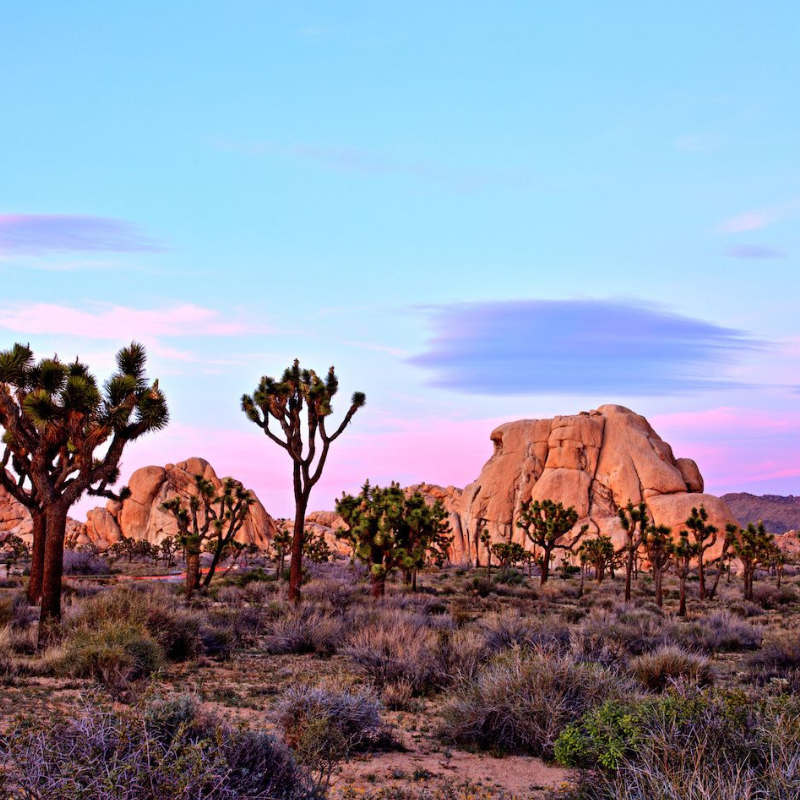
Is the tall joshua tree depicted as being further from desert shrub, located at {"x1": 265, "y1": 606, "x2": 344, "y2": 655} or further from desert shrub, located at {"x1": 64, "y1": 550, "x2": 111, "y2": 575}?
desert shrub, located at {"x1": 64, "y1": 550, "x2": 111, "y2": 575}

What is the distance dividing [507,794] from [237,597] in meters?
22.8

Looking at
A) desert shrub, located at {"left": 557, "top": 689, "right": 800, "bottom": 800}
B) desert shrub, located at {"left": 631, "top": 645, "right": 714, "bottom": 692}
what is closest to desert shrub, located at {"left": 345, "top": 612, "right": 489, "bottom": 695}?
desert shrub, located at {"left": 631, "top": 645, "right": 714, "bottom": 692}

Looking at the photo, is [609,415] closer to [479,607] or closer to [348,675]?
[479,607]

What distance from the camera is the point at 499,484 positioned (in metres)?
91.1

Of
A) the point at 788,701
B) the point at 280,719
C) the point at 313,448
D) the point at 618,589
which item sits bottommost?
the point at 618,589

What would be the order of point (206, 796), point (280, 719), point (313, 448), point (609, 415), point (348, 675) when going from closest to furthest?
1. point (206, 796)
2. point (280, 719)
3. point (348, 675)
4. point (313, 448)
5. point (609, 415)

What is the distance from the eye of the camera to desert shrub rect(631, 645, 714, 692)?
41.0 feet

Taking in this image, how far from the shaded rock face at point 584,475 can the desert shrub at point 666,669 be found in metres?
64.6

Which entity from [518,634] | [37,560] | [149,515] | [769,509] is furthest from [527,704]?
[769,509]

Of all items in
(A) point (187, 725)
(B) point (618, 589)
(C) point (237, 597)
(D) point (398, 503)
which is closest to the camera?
(A) point (187, 725)

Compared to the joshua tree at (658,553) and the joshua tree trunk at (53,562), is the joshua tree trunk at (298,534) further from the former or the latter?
the joshua tree at (658,553)

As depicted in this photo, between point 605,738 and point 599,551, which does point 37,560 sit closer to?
point 605,738

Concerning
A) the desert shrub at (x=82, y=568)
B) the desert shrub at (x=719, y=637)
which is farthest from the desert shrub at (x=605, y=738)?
the desert shrub at (x=82, y=568)

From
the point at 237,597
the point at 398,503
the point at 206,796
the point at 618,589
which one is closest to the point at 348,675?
the point at 206,796
